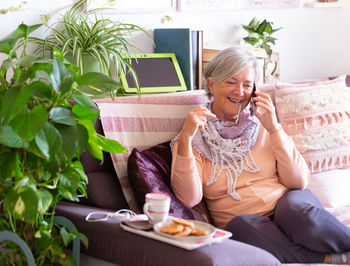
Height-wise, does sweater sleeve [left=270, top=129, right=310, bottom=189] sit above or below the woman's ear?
below

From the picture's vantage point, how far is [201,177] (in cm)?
233

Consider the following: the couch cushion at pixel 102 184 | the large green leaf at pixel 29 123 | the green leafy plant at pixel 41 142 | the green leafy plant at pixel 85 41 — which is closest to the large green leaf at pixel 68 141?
the green leafy plant at pixel 41 142

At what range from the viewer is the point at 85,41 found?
96.8 inches

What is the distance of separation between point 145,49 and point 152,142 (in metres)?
0.69

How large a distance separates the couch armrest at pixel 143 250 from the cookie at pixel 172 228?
0.04m

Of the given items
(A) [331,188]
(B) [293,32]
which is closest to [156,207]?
(A) [331,188]

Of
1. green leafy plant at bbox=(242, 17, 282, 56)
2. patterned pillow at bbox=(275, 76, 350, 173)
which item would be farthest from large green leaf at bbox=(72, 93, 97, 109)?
green leafy plant at bbox=(242, 17, 282, 56)

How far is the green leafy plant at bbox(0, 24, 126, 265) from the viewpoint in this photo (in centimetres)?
165

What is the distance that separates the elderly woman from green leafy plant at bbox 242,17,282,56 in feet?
2.74

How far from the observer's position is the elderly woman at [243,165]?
2.16 meters

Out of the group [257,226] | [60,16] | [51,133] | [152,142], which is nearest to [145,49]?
[60,16]

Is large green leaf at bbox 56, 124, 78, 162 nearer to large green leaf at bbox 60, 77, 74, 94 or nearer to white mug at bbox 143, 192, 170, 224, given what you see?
large green leaf at bbox 60, 77, 74, 94

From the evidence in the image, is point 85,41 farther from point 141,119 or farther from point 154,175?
point 154,175

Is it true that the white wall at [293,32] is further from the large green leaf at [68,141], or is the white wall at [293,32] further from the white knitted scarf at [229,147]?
the large green leaf at [68,141]
